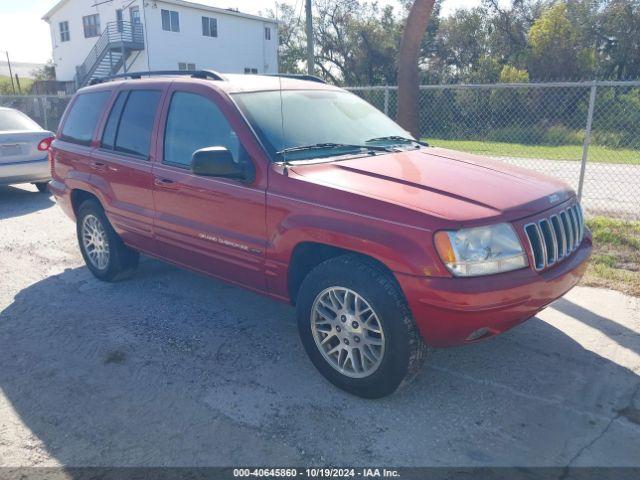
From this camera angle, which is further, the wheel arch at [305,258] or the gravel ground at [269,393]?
the wheel arch at [305,258]

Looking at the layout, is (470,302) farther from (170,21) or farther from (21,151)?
(170,21)

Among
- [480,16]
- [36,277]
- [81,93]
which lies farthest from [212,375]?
[480,16]

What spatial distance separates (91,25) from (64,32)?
11.0ft

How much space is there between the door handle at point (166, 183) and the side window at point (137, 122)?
0.30 metres

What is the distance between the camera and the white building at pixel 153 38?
Result: 31.0 meters

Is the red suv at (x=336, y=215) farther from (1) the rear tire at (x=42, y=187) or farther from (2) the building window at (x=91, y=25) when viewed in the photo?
(2) the building window at (x=91, y=25)

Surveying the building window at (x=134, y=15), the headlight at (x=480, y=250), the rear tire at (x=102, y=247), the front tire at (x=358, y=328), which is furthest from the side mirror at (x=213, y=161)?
the building window at (x=134, y=15)

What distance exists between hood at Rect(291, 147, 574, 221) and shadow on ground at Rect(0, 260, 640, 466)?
45.8 inches

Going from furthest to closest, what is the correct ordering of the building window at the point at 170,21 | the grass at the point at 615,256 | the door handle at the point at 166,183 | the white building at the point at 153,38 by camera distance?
the building window at the point at 170,21
the white building at the point at 153,38
the grass at the point at 615,256
the door handle at the point at 166,183

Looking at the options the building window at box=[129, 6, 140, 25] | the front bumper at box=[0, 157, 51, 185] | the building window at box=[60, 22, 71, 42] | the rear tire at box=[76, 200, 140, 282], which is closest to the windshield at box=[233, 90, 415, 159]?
the rear tire at box=[76, 200, 140, 282]

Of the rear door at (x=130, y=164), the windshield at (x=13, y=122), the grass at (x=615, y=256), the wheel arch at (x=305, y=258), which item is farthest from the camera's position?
the windshield at (x=13, y=122)

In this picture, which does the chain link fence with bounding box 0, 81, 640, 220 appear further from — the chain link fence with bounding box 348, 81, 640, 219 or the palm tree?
the palm tree

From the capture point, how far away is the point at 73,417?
10.7 feet

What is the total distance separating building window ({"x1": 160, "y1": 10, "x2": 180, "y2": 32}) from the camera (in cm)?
3147
